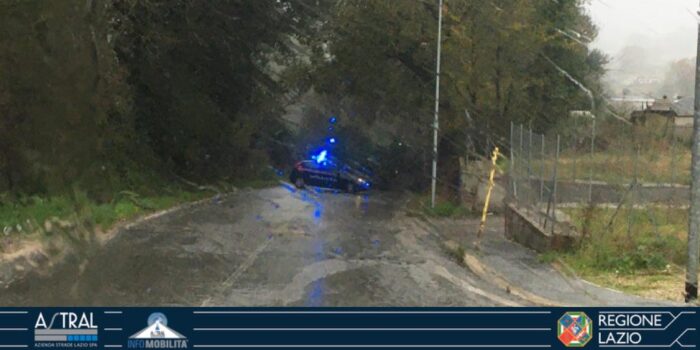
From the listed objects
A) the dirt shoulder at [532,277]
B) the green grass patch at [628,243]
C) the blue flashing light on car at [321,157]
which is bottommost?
the blue flashing light on car at [321,157]

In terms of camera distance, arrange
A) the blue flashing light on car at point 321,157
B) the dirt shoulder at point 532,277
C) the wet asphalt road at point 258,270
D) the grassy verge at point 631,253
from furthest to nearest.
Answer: the blue flashing light on car at point 321,157 → the grassy verge at point 631,253 → the dirt shoulder at point 532,277 → the wet asphalt road at point 258,270

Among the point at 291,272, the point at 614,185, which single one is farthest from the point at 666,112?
the point at 291,272

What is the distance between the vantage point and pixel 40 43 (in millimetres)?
12641

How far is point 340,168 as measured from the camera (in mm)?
38500

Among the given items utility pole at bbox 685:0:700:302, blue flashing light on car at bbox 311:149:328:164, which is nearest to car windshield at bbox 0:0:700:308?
utility pole at bbox 685:0:700:302

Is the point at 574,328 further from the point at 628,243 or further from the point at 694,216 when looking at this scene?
the point at 628,243

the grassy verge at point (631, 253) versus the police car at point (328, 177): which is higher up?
the grassy verge at point (631, 253)

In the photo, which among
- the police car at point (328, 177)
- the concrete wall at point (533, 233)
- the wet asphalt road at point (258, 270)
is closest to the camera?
the wet asphalt road at point (258, 270)

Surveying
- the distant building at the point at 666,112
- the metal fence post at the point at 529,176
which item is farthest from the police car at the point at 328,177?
the metal fence post at the point at 529,176

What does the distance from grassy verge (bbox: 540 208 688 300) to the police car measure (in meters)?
Result: 23.8

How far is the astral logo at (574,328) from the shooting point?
602cm

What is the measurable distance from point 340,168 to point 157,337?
32760 millimetres

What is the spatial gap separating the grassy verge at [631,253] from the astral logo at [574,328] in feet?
12.2

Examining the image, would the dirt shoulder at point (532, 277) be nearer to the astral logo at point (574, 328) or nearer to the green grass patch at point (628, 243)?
the green grass patch at point (628, 243)
